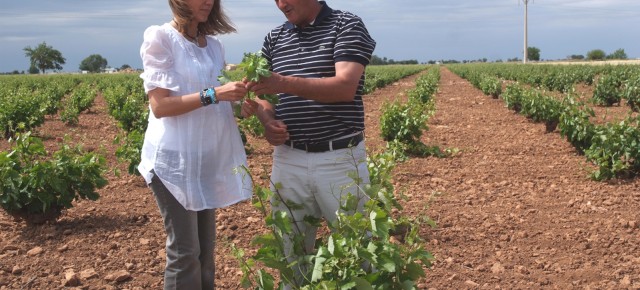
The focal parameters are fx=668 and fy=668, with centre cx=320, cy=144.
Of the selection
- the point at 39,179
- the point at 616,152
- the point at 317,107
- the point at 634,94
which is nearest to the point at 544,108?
the point at 616,152

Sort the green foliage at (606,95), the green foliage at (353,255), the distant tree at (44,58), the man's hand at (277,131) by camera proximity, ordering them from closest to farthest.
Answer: the green foliage at (353,255)
the man's hand at (277,131)
the green foliage at (606,95)
the distant tree at (44,58)

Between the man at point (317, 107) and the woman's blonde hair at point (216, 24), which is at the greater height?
the woman's blonde hair at point (216, 24)

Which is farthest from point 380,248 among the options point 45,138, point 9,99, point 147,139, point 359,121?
point 9,99

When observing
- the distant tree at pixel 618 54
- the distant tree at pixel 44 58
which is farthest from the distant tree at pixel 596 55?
the distant tree at pixel 44 58

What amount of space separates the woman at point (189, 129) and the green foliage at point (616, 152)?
5.05 meters

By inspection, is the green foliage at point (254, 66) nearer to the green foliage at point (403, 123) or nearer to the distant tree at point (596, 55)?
the green foliage at point (403, 123)

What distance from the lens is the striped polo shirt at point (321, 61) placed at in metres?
2.50

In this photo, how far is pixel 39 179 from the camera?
5094 millimetres

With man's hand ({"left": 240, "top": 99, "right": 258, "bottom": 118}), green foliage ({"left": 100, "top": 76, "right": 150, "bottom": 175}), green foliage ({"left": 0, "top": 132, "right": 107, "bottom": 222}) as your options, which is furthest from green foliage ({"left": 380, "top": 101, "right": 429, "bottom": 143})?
man's hand ({"left": 240, "top": 99, "right": 258, "bottom": 118})

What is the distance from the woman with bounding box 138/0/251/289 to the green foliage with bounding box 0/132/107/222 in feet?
9.00

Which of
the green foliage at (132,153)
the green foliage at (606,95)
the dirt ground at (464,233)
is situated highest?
the green foliage at (132,153)

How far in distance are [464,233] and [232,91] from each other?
3041 mm

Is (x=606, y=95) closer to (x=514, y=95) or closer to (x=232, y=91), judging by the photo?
(x=514, y=95)

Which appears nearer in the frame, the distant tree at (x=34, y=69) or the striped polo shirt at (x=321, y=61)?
the striped polo shirt at (x=321, y=61)
